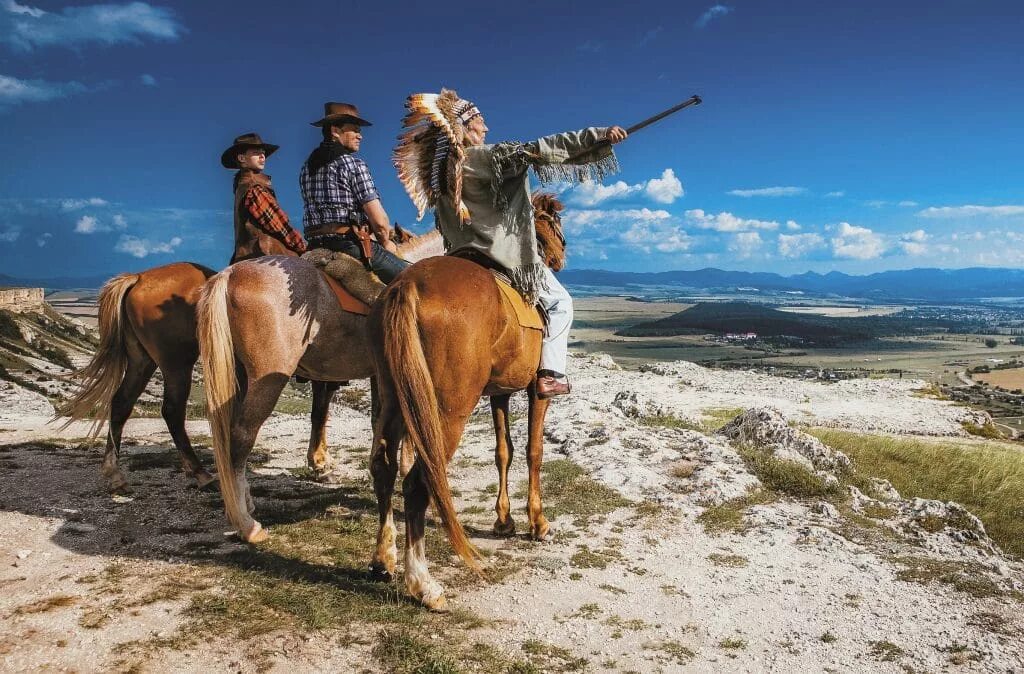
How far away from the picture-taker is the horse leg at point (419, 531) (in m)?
4.77

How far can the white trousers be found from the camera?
20.1 ft

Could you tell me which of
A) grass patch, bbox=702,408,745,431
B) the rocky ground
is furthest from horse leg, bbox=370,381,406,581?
grass patch, bbox=702,408,745,431

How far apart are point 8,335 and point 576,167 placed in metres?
43.2

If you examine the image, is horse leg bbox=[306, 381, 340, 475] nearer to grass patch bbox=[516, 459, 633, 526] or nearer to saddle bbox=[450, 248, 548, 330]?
grass patch bbox=[516, 459, 633, 526]

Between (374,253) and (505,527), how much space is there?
124 inches

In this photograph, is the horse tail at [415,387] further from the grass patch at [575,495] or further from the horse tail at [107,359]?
the horse tail at [107,359]

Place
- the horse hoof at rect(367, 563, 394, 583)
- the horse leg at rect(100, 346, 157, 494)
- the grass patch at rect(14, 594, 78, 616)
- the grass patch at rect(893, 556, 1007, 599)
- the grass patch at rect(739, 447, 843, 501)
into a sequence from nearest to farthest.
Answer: the grass patch at rect(14, 594, 78, 616) → the horse hoof at rect(367, 563, 394, 583) → the grass patch at rect(893, 556, 1007, 599) → the horse leg at rect(100, 346, 157, 494) → the grass patch at rect(739, 447, 843, 501)

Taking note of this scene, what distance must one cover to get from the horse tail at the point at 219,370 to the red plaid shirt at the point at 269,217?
148 centimetres

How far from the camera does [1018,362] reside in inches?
2643

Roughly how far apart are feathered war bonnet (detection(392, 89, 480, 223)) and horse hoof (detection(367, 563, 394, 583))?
9.99 feet

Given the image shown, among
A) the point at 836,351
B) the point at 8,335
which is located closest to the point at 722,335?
the point at 836,351

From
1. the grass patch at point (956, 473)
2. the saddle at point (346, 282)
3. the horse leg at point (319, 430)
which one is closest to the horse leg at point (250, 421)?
the saddle at point (346, 282)

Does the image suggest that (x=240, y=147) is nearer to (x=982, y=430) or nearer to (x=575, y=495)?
(x=575, y=495)

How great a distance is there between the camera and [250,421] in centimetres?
568
